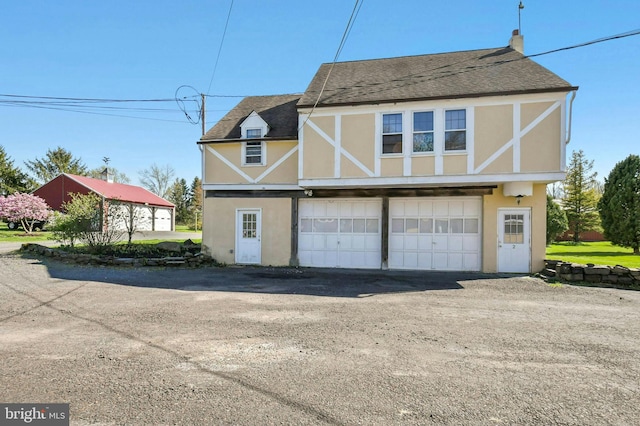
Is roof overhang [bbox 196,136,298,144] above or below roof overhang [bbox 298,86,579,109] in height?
below

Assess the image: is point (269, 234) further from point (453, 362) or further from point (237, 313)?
point (453, 362)

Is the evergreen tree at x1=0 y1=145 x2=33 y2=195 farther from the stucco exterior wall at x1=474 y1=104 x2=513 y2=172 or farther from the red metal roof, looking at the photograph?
the stucco exterior wall at x1=474 y1=104 x2=513 y2=172

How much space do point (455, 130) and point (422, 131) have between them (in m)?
1.11

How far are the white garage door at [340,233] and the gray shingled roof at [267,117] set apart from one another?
3.30m

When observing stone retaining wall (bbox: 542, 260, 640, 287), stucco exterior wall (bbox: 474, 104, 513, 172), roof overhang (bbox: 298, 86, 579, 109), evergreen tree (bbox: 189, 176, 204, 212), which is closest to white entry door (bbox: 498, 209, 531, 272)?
stone retaining wall (bbox: 542, 260, 640, 287)

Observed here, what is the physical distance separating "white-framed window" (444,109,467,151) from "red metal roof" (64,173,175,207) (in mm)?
30424

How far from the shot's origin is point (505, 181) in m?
11.6

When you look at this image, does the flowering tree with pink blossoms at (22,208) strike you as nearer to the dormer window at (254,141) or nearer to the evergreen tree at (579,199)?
the dormer window at (254,141)

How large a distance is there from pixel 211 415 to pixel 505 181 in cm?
1163

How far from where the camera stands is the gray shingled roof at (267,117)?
48.1ft

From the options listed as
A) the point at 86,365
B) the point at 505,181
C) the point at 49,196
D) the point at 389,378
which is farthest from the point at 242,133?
the point at 49,196

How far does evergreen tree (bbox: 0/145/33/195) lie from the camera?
129 feet

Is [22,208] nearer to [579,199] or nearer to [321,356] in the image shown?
[321,356]

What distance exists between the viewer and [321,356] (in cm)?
463
